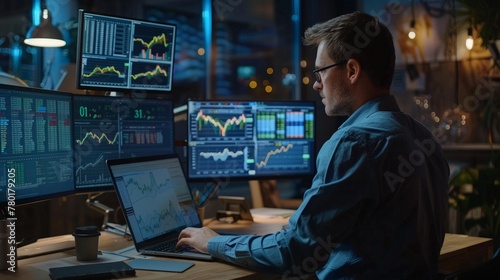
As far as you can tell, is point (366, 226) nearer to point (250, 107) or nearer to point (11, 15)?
point (250, 107)

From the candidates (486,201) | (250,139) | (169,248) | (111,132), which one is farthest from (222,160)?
(486,201)

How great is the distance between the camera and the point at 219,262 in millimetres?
1948

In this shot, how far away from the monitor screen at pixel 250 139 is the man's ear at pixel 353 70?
108cm

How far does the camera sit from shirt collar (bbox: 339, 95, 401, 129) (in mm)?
1766

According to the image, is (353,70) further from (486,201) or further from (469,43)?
(469,43)

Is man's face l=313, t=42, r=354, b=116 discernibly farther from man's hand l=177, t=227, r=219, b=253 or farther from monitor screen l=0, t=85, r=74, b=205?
monitor screen l=0, t=85, r=74, b=205

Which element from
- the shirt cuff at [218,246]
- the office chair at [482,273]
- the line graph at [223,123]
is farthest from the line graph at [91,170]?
the office chair at [482,273]

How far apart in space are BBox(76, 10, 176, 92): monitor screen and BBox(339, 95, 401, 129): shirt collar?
1177 millimetres

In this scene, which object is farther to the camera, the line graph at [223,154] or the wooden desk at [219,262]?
the line graph at [223,154]

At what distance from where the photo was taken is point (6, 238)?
1.86 metres

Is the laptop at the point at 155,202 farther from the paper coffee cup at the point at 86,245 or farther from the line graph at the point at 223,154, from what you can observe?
the line graph at the point at 223,154

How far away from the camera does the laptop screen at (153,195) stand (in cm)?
211

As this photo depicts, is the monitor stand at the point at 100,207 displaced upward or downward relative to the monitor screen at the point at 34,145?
downward

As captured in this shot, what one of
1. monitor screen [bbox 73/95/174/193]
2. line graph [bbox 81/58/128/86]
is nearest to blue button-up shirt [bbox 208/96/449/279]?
monitor screen [bbox 73/95/174/193]
